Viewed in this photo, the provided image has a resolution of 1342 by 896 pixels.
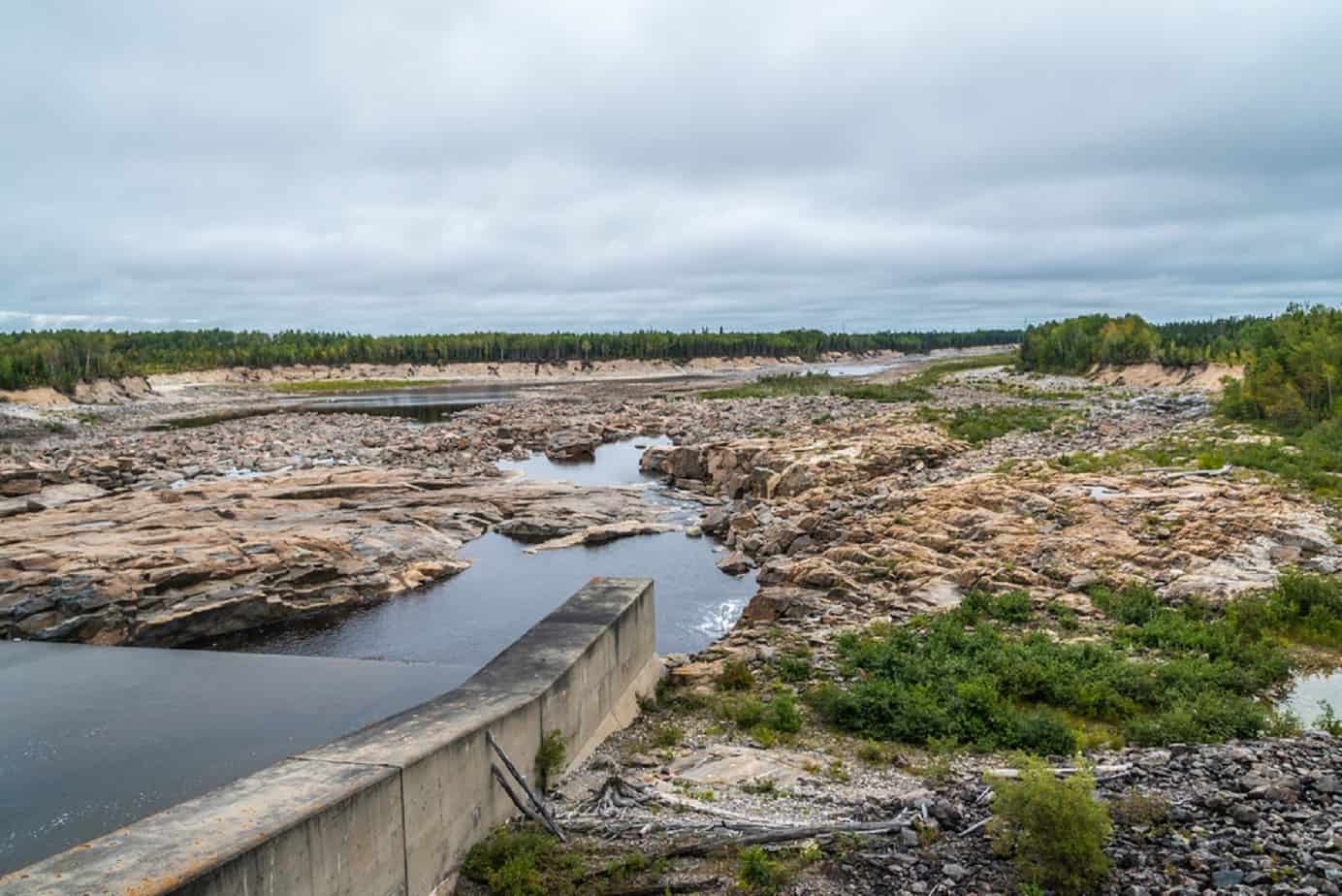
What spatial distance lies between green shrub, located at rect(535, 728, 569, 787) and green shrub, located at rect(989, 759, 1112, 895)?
5385 millimetres

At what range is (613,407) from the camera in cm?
7862

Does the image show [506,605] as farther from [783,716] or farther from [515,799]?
[515,799]

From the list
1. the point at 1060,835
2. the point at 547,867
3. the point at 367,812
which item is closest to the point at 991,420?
the point at 1060,835

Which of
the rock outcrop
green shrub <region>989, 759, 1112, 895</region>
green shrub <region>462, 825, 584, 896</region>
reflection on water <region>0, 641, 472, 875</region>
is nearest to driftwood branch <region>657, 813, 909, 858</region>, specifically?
green shrub <region>462, 825, 584, 896</region>

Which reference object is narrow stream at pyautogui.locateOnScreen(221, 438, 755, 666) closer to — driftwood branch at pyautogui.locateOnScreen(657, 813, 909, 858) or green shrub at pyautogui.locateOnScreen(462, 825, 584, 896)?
green shrub at pyautogui.locateOnScreen(462, 825, 584, 896)

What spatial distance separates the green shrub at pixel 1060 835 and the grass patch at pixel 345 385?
126299 mm

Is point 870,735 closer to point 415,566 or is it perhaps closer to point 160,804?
point 160,804

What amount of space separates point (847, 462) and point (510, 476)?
56.0ft

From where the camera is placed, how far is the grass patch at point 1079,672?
1209cm

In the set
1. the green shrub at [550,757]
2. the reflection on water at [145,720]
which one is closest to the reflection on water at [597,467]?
the reflection on water at [145,720]

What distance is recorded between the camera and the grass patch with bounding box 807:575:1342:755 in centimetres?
1209

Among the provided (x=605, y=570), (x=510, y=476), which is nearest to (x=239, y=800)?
(x=605, y=570)

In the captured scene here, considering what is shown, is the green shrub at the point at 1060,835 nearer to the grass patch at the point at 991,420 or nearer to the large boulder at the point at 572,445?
the grass patch at the point at 991,420

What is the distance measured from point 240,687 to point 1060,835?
1610 cm
